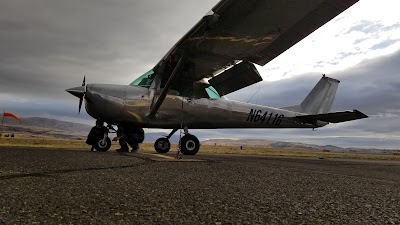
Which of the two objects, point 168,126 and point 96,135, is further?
point 168,126

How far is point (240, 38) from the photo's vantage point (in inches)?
339

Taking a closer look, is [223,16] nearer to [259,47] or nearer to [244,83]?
[259,47]

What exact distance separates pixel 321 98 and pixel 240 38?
883cm

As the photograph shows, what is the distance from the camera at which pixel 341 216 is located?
2115 millimetres

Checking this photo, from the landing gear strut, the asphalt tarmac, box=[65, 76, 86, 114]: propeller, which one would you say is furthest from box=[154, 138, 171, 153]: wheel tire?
the asphalt tarmac

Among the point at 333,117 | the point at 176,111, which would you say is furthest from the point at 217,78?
the point at 333,117

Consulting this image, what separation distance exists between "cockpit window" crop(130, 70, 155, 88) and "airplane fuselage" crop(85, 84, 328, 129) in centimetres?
29

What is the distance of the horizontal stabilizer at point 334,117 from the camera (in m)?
12.4

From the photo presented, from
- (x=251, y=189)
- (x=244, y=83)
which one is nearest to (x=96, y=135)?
(x=244, y=83)

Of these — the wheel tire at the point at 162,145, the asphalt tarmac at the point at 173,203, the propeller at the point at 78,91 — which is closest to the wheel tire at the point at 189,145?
the wheel tire at the point at 162,145

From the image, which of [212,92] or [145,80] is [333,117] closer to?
[212,92]

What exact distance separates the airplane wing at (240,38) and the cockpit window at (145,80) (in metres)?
0.21

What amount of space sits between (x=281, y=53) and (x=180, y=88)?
394cm

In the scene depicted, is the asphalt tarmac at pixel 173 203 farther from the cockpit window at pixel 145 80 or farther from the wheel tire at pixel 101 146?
the cockpit window at pixel 145 80
